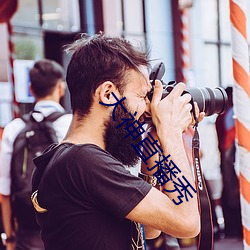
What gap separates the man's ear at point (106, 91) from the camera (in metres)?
1.46

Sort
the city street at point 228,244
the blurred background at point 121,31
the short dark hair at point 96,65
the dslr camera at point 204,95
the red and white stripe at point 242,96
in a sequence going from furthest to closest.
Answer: the blurred background at point 121,31
the city street at point 228,244
the red and white stripe at point 242,96
the dslr camera at point 204,95
the short dark hair at point 96,65

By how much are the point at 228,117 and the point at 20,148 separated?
8.25 ft

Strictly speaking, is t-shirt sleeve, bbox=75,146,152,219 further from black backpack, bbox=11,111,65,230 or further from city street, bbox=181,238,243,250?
city street, bbox=181,238,243,250

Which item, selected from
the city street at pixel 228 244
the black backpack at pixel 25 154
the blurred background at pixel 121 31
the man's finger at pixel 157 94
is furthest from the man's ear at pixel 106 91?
the city street at pixel 228 244

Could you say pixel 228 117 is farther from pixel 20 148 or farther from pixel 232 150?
pixel 20 148

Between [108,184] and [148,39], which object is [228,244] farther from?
[108,184]

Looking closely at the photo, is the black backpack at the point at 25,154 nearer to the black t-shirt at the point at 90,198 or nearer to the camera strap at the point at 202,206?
the camera strap at the point at 202,206

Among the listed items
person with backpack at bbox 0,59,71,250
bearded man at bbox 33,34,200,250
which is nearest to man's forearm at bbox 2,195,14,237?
person with backpack at bbox 0,59,71,250

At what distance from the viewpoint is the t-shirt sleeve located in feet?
4.50

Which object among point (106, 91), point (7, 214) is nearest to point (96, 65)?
point (106, 91)

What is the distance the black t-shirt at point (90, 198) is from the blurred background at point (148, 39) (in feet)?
8.28

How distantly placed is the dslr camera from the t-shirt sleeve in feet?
0.97

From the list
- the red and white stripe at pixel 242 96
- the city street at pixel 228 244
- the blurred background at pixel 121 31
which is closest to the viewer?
the red and white stripe at pixel 242 96

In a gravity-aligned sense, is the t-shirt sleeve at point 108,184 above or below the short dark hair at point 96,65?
below
